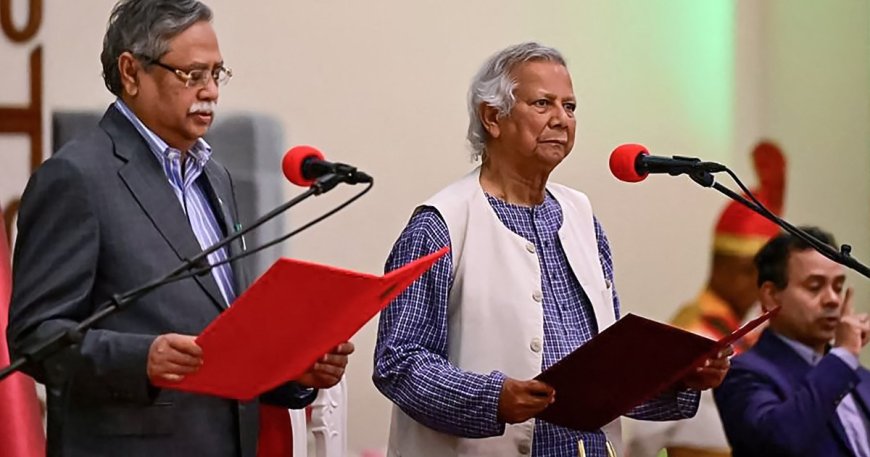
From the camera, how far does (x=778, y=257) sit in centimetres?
367

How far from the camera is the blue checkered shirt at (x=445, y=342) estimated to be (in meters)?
2.60

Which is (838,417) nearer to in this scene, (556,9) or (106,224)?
(556,9)

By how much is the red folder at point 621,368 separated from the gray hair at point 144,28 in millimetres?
851

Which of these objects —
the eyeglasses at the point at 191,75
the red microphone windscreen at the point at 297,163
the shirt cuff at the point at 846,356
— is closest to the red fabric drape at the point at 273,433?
the red microphone windscreen at the point at 297,163

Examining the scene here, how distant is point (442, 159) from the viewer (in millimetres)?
4004

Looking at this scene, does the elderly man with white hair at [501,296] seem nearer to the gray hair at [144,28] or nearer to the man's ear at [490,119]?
the man's ear at [490,119]

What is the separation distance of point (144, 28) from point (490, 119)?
790 millimetres

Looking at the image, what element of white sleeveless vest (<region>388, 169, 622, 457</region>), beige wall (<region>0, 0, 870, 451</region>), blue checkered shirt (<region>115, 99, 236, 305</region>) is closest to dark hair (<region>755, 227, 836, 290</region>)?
beige wall (<region>0, 0, 870, 451</region>)

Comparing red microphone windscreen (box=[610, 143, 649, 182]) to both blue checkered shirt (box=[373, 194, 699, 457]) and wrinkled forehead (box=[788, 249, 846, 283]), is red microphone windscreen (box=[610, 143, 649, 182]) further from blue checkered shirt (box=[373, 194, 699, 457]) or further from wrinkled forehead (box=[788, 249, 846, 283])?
wrinkled forehead (box=[788, 249, 846, 283])

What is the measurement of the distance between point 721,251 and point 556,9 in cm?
99

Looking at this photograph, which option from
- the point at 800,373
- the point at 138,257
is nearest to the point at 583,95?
the point at 800,373

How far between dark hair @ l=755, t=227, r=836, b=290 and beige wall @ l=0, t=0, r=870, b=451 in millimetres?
795

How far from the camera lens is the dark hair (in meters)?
3.64

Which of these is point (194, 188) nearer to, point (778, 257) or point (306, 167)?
point (306, 167)
